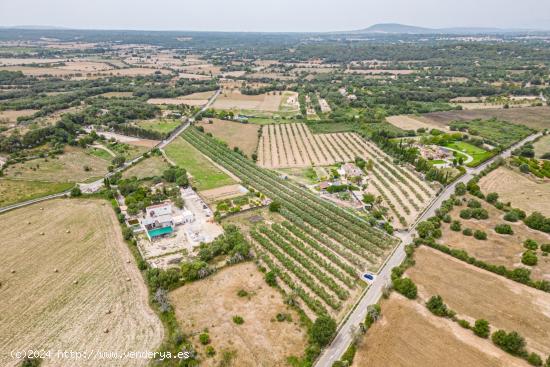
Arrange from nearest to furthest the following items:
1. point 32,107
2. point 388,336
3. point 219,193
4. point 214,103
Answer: point 388,336, point 219,193, point 32,107, point 214,103

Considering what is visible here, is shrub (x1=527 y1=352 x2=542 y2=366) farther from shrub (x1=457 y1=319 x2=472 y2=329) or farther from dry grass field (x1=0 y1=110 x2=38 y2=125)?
dry grass field (x1=0 y1=110 x2=38 y2=125)

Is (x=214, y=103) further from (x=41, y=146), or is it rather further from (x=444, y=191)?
(x=444, y=191)

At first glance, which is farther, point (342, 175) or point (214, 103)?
point (214, 103)

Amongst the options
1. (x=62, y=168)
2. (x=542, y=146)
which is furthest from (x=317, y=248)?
(x=542, y=146)

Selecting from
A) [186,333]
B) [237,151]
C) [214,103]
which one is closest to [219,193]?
[237,151]

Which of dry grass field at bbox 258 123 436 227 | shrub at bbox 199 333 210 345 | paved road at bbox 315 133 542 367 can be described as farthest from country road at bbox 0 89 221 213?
paved road at bbox 315 133 542 367

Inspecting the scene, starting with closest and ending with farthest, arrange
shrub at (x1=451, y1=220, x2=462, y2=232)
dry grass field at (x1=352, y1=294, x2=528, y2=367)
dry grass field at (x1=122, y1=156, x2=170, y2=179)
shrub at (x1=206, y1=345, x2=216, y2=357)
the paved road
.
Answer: dry grass field at (x1=352, y1=294, x2=528, y2=367), shrub at (x1=206, y1=345, x2=216, y2=357), the paved road, shrub at (x1=451, y1=220, x2=462, y2=232), dry grass field at (x1=122, y1=156, x2=170, y2=179)

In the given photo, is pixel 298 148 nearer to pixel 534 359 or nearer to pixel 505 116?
pixel 534 359
